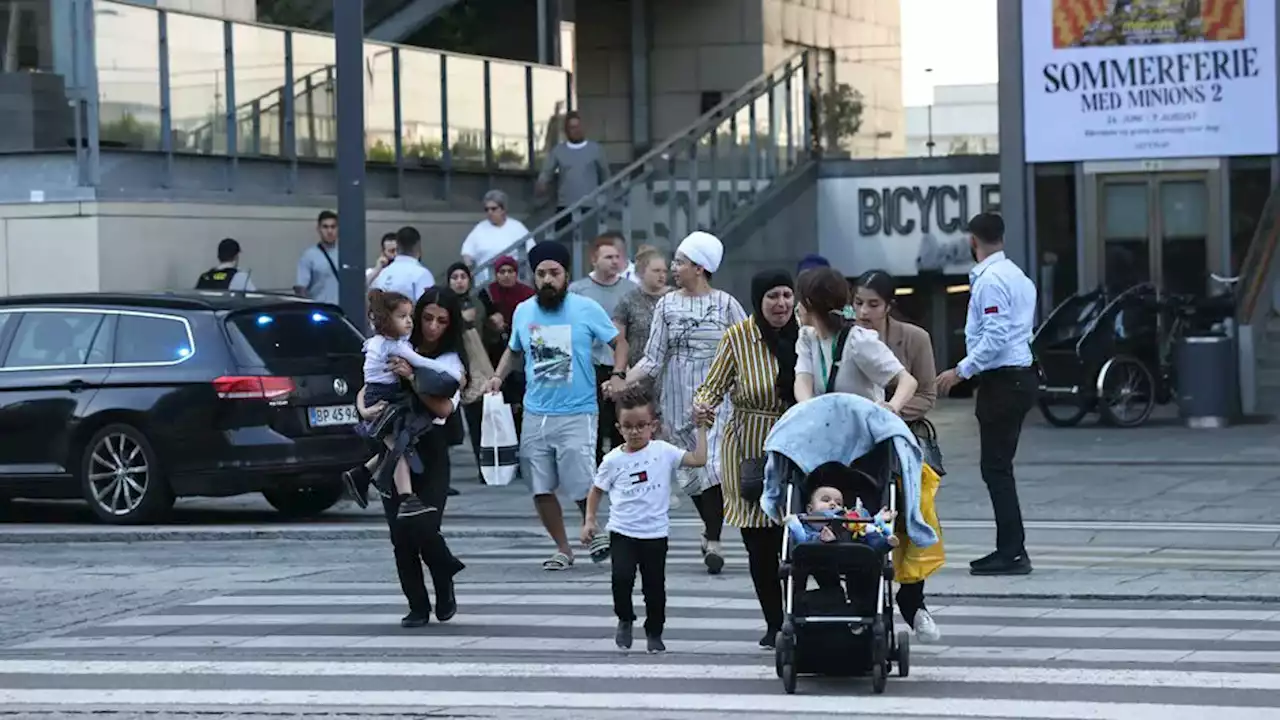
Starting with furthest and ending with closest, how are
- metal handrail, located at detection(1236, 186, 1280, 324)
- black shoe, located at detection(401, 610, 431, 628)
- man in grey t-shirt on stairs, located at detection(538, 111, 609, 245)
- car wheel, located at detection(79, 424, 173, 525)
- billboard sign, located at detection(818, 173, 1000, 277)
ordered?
billboard sign, located at detection(818, 173, 1000, 277) < man in grey t-shirt on stairs, located at detection(538, 111, 609, 245) < metal handrail, located at detection(1236, 186, 1280, 324) < car wheel, located at detection(79, 424, 173, 525) < black shoe, located at detection(401, 610, 431, 628)

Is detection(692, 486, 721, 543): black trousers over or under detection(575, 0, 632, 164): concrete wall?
under

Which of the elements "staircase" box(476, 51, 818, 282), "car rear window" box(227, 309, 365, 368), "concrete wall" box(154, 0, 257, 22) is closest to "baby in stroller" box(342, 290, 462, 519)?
"car rear window" box(227, 309, 365, 368)

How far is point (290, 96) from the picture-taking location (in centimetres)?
2336

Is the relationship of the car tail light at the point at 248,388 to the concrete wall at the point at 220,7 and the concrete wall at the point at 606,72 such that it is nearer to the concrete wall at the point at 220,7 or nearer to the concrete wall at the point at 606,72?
the concrete wall at the point at 220,7

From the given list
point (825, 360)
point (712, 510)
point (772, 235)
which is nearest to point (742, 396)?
point (825, 360)

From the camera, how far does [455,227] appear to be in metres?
25.7

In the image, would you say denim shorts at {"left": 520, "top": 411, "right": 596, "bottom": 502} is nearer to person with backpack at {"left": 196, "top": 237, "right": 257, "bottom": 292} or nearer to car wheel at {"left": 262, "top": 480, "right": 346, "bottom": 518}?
car wheel at {"left": 262, "top": 480, "right": 346, "bottom": 518}

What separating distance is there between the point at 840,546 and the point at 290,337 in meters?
8.05

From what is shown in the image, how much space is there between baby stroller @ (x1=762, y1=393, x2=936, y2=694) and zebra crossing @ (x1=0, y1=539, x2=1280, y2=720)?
0.15 m

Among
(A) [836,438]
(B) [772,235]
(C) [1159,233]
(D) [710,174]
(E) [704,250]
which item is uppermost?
(D) [710,174]

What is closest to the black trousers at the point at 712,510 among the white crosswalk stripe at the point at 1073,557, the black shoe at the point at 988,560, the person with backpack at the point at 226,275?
the white crosswalk stripe at the point at 1073,557

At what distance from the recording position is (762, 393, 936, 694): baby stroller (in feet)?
28.3

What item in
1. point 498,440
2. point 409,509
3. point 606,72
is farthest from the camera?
point 606,72

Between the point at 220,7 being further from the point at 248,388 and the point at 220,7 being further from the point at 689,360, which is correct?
the point at 689,360
